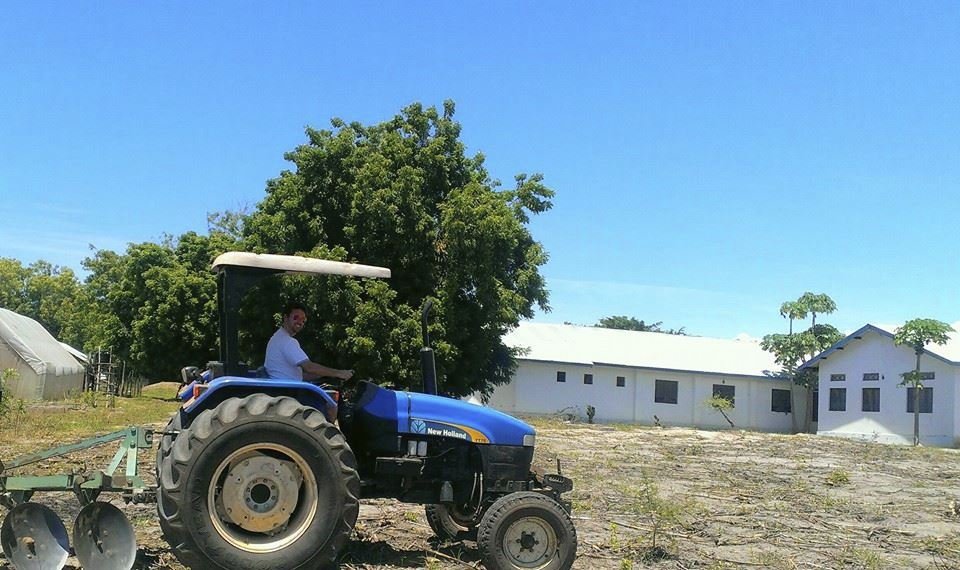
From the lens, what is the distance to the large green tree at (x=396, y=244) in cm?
2042

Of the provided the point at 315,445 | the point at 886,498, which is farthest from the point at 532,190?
the point at 315,445

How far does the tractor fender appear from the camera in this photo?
19.6 ft

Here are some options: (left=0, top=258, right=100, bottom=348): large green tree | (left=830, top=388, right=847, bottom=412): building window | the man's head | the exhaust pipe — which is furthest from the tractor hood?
(left=0, top=258, right=100, bottom=348): large green tree

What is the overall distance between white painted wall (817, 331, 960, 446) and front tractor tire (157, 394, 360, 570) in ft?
102

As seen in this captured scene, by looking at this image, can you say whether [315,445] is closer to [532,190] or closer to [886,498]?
[886,498]

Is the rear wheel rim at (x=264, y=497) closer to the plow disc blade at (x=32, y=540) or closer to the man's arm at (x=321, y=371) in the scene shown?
the man's arm at (x=321, y=371)

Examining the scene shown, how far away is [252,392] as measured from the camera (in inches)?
240

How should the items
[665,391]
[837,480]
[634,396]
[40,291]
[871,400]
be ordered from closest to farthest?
[837,480], [871,400], [634,396], [665,391], [40,291]

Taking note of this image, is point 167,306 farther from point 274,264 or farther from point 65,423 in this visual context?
point 274,264

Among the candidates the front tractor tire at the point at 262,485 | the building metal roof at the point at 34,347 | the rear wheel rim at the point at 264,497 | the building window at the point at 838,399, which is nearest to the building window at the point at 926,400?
the building window at the point at 838,399

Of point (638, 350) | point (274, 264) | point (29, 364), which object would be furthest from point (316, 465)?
point (638, 350)

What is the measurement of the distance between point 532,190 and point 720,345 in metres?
24.3

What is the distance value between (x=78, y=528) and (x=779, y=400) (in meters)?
40.7

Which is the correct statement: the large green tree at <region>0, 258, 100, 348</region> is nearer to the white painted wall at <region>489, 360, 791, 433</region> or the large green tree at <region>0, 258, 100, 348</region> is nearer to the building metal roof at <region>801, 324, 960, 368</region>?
the white painted wall at <region>489, 360, 791, 433</region>
